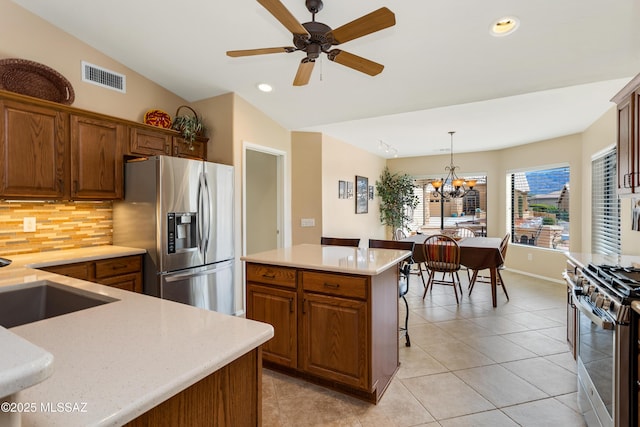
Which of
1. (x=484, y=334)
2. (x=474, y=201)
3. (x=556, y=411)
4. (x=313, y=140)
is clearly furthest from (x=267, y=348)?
(x=474, y=201)

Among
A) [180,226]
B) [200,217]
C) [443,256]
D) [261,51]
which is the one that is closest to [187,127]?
[200,217]

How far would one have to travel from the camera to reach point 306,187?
496 cm

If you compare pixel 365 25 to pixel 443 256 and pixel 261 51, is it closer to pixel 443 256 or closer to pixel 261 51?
pixel 261 51

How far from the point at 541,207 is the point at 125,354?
6.69 meters

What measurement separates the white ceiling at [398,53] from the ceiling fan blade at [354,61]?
449 millimetres

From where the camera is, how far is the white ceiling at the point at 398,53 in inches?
89.4

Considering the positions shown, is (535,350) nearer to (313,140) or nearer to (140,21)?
(313,140)

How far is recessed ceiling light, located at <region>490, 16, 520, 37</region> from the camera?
7.39ft

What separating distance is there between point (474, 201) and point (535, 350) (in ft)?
15.2

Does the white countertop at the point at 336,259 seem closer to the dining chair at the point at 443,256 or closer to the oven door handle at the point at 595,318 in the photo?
the oven door handle at the point at 595,318

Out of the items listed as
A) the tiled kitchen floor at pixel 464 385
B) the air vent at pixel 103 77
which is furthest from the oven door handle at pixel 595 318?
the air vent at pixel 103 77

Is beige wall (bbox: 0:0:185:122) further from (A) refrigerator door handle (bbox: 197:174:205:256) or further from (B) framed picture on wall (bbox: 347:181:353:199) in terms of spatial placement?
(B) framed picture on wall (bbox: 347:181:353:199)

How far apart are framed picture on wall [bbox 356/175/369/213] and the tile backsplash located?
4242 millimetres

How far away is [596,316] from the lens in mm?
1632
